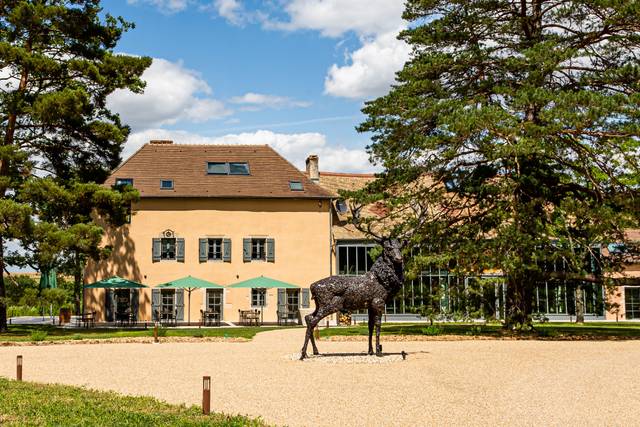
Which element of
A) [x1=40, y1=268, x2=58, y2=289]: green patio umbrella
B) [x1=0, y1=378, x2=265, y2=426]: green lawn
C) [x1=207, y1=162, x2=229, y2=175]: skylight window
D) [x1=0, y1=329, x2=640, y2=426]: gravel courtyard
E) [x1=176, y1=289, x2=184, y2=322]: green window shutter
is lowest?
[x1=0, y1=329, x2=640, y2=426]: gravel courtyard

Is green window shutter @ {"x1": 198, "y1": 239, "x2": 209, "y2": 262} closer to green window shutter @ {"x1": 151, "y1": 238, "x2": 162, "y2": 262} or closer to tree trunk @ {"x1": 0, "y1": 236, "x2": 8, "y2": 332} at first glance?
green window shutter @ {"x1": 151, "y1": 238, "x2": 162, "y2": 262}

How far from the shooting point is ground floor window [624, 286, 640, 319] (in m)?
36.3

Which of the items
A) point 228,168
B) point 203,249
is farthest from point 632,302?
point 203,249

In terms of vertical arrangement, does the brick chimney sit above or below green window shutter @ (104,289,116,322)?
above

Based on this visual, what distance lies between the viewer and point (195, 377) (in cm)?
1216

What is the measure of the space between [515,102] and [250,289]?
59.1ft

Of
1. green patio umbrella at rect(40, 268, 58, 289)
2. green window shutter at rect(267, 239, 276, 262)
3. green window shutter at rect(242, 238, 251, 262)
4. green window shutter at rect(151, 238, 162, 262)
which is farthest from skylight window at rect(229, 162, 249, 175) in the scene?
green patio umbrella at rect(40, 268, 58, 289)

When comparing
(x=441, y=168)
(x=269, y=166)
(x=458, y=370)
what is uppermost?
(x=269, y=166)

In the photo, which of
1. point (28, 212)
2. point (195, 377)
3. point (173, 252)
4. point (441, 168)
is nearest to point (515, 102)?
point (441, 168)

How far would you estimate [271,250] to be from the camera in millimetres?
33594

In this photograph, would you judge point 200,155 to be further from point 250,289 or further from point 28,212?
point 28,212

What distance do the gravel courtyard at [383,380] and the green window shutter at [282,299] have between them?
1433 cm

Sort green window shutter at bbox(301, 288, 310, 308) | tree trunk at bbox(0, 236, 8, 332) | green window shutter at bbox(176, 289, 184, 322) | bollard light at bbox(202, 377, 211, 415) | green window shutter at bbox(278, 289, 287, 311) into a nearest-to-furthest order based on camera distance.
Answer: bollard light at bbox(202, 377, 211, 415) → tree trunk at bbox(0, 236, 8, 332) → green window shutter at bbox(176, 289, 184, 322) → green window shutter at bbox(278, 289, 287, 311) → green window shutter at bbox(301, 288, 310, 308)

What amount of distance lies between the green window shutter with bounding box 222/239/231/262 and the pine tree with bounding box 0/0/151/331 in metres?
8.72
